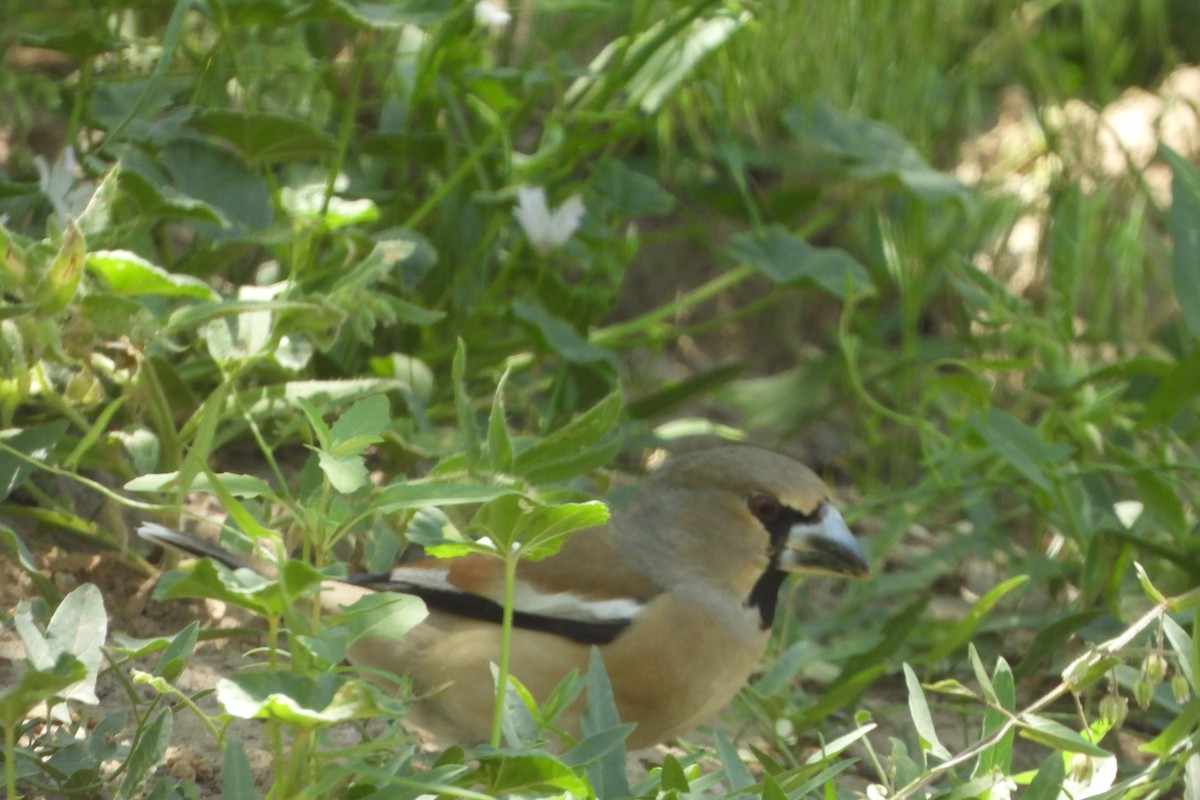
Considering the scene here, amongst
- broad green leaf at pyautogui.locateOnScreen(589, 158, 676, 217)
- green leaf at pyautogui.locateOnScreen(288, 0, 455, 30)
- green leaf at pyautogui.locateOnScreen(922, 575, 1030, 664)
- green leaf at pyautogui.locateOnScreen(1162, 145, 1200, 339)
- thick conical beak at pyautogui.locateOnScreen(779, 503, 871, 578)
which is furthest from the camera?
broad green leaf at pyautogui.locateOnScreen(589, 158, 676, 217)

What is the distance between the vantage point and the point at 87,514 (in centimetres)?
→ 307

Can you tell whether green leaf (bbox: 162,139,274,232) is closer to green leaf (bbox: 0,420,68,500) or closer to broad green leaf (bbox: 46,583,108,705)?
green leaf (bbox: 0,420,68,500)

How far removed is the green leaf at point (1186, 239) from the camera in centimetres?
328

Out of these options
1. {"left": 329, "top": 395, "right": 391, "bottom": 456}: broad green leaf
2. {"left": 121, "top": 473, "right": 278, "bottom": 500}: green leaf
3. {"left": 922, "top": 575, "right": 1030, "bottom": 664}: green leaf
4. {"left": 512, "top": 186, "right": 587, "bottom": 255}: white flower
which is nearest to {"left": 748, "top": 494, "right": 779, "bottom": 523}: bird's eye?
{"left": 922, "top": 575, "right": 1030, "bottom": 664}: green leaf

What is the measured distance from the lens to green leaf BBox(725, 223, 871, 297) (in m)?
3.76

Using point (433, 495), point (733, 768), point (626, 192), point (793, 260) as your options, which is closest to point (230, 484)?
point (433, 495)

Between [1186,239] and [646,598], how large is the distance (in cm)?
149

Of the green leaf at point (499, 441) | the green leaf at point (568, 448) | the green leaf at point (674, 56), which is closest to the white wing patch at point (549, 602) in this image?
the green leaf at point (568, 448)

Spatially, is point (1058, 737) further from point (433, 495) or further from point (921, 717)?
point (433, 495)

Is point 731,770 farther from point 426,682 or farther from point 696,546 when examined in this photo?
point 696,546

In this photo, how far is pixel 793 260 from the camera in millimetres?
3865

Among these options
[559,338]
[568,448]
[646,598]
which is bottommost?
[646,598]

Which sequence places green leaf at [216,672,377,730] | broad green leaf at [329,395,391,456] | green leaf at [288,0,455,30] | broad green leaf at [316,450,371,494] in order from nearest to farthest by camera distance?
green leaf at [216,672,377,730], broad green leaf at [316,450,371,494], broad green leaf at [329,395,391,456], green leaf at [288,0,455,30]

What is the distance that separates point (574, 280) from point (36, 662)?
117 inches
